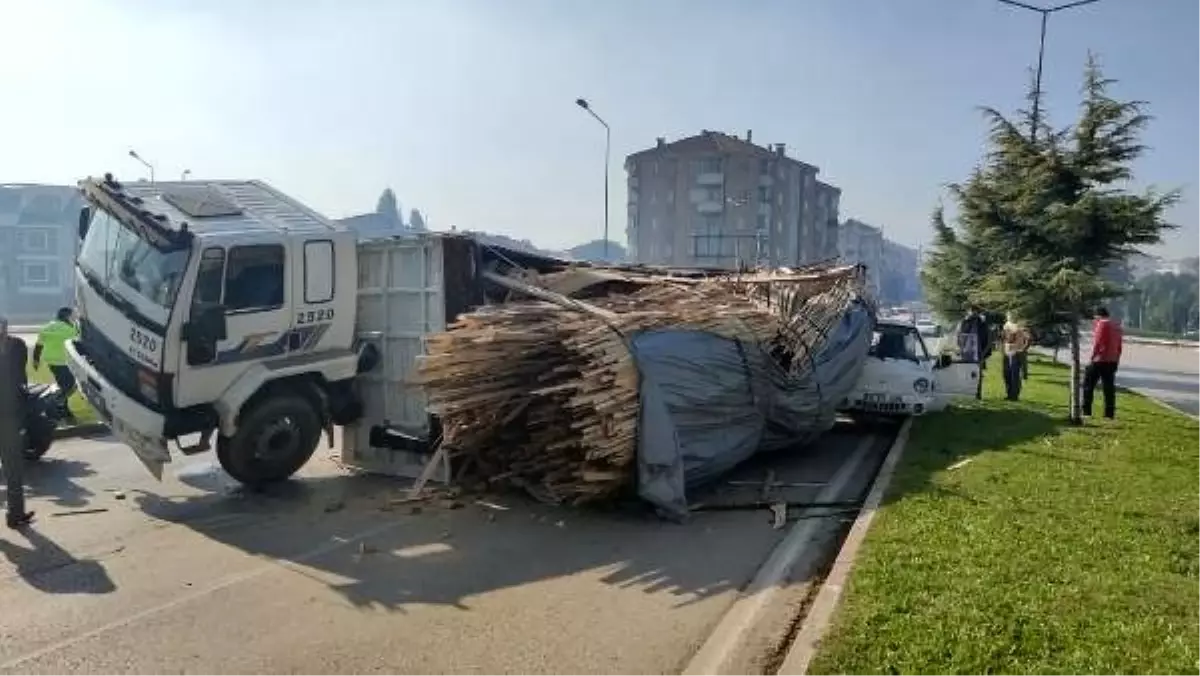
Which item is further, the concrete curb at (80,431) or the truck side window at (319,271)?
the concrete curb at (80,431)

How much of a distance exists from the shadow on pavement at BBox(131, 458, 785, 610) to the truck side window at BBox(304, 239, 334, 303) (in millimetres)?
1999

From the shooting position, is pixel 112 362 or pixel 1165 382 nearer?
pixel 112 362

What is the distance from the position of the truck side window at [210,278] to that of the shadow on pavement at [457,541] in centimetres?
Answer: 195

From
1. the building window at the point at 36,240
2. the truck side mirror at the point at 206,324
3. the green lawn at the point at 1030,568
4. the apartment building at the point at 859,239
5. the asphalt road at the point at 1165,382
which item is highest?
the apartment building at the point at 859,239

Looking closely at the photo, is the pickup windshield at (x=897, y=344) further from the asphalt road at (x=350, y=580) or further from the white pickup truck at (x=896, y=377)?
the asphalt road at (x=350, y=580)

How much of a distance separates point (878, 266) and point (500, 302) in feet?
336

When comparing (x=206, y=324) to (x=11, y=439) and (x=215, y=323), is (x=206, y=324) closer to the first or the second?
(x=215, y=323)

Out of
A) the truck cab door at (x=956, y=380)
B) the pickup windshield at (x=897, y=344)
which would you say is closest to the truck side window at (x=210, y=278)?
Answer: the pickup windshield at (x=897, y=344)

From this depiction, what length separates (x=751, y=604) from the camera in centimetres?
597

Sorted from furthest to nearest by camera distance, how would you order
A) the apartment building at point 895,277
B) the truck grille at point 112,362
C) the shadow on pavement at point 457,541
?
1. the apartment building at point 895,277
2. the truck grille at point 112,362
3. the shadow on pavement at point 457,541

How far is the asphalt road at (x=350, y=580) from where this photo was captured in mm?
5094

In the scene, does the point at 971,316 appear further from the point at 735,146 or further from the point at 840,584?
the point at 735,146

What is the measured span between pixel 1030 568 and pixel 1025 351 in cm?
1307

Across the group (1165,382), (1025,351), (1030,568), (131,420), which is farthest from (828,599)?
(1165,382)
